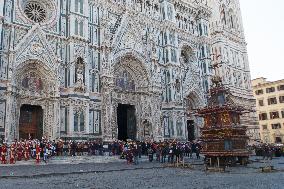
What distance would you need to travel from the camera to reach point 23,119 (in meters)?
22.5

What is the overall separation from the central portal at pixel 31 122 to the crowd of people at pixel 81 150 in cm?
181

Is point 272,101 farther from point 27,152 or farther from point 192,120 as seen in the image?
point 27,152

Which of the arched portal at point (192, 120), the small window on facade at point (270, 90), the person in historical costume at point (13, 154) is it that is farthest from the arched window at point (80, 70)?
the small window on facade at point (270, 90)

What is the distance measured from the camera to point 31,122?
2295 centimetres

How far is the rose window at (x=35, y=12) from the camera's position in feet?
79.1

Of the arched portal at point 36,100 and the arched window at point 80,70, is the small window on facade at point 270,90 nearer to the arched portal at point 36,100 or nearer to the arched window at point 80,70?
the arched window at point 80,70

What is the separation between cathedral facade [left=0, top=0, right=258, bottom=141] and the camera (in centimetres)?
2227

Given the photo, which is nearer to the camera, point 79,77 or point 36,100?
point 36,100

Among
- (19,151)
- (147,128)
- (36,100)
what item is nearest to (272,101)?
(147,128)

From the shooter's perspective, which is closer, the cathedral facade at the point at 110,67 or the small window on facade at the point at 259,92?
the cathedral facade at the point at 110,67

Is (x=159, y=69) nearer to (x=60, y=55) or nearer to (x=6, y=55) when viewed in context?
(x=60, y=55)

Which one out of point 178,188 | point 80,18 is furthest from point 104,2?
point 178,188

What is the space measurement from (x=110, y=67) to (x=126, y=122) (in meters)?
6.36

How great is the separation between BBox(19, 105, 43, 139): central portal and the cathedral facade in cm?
8
